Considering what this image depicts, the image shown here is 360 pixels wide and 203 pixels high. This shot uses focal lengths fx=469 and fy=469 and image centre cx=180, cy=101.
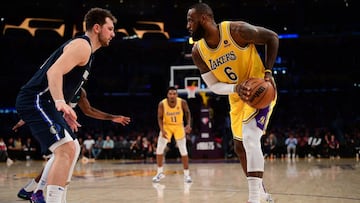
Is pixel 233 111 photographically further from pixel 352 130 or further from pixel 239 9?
pixel 239 9

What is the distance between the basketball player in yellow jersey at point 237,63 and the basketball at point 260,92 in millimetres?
68

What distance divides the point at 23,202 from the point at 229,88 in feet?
9.06

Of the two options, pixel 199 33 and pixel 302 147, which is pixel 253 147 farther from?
pixel 302 147

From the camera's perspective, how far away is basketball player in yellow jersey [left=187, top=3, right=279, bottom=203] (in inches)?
165

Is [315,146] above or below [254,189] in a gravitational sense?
below

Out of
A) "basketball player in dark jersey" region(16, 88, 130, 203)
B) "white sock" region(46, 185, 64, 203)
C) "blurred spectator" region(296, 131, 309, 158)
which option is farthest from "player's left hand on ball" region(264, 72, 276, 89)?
"blurred spectator" region(296, 131, 309, 158)

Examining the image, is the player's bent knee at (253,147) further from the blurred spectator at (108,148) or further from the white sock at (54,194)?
the blurred spectator at (108,148)

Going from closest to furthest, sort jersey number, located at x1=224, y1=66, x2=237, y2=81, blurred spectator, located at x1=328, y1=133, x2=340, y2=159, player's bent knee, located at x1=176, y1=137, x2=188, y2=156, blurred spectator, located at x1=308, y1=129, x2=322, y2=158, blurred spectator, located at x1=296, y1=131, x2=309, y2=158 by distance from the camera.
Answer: jersey number, located at x1=224, y1=66, x2=237, y2=81
player's bent knee, located at x1=176, y1=137, x2=188, y2=156
blurred spectator, located at x1=328, y1=133, x2=340, y2=159
blurred spectator, located at x1=308, y1=129, x2=322, y2=158
blurred spectator, located at x1=296, y1=131, x2=309, y2=158

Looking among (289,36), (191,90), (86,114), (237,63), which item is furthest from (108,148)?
(237,63)

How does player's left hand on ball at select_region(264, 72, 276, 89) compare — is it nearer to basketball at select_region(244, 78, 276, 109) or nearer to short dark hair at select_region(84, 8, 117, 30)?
basketball at select_region(244, 78, 276, 109)

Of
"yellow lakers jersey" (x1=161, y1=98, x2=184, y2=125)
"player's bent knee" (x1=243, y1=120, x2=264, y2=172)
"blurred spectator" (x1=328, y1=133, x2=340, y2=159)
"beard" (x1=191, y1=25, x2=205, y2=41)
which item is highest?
"beard" (x1=191, y1=25, x2=205, y2=41)

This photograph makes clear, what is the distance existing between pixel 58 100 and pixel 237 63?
74.0 inches

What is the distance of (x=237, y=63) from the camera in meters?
4.46

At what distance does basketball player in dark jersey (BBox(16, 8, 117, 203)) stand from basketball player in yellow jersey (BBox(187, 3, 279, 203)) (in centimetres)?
107
